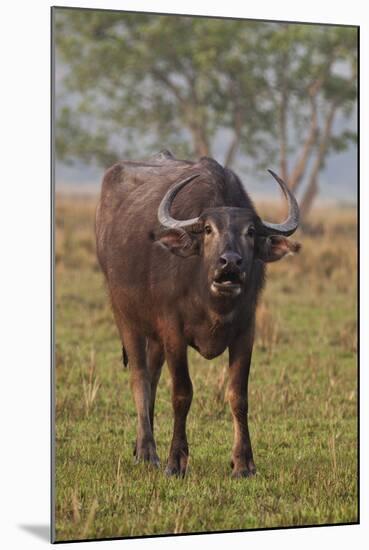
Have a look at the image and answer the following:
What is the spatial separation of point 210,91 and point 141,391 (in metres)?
10.1

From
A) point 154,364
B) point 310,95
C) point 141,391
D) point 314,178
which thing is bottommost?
point 141,391

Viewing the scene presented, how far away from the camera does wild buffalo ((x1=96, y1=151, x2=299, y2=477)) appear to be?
829 cm

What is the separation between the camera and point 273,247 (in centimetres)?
853

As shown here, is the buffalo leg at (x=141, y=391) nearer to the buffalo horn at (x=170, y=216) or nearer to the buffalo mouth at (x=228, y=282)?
the buffalo horn at (x=170, y=216)

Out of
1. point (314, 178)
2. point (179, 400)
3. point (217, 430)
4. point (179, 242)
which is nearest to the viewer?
point (179, 242)

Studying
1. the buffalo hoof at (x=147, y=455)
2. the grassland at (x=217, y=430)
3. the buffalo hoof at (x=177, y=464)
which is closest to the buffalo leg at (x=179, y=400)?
the buffalo hoof at (x=177, y=464)

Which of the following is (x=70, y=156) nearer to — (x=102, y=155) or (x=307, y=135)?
(x=102, y=155)

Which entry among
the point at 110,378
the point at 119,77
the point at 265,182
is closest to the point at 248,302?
the point at 110,378

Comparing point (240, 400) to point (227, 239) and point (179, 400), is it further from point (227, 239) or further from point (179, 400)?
point (227, 239)

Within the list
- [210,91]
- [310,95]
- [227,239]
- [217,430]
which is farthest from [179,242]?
[210,91]

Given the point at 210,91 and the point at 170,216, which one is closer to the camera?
the point at 170,216

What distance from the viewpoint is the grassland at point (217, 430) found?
26.7 ft

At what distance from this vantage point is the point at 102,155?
18.8m

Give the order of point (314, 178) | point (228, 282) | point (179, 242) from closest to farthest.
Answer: point (228, 282)
point (179, 242)
point (314, 178)
